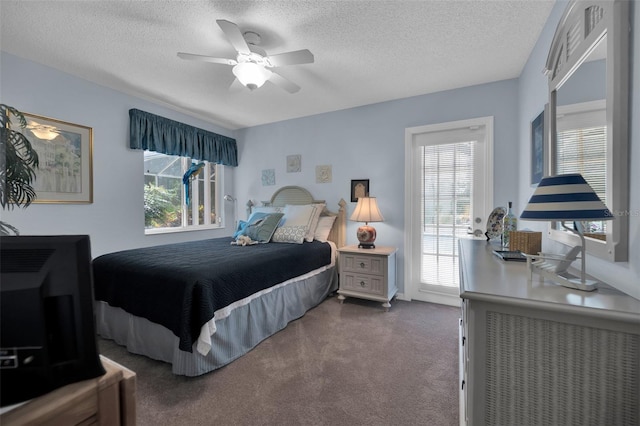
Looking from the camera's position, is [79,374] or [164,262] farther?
[164,262]

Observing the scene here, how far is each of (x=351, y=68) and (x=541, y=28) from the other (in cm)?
143

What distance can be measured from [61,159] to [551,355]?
12.3 feet

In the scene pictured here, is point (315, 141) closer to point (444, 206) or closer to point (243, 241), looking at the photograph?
point (243, 241)

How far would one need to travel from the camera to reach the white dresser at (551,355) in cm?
76

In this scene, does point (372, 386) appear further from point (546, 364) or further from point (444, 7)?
point (444, 7)

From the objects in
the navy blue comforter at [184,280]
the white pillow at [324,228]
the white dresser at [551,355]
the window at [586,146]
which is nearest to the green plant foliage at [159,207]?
the navy blue comforter at [184,280]

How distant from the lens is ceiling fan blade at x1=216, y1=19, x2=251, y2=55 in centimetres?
161

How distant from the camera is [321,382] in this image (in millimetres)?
1758

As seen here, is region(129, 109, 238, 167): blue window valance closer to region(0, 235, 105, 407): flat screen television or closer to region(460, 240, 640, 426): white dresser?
region(0, 235, 105, 407): flat screen television

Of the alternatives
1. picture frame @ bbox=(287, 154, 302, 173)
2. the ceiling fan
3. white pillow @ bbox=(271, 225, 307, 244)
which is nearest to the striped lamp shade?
the ceiling fan

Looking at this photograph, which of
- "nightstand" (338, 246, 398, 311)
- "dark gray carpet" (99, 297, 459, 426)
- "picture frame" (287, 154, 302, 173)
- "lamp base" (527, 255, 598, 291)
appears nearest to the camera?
"lamp base" (527, 255, 598, 291)

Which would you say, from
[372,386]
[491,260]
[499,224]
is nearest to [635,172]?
[491,260]

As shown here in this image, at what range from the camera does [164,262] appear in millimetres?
2018

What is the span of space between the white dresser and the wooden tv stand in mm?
981
